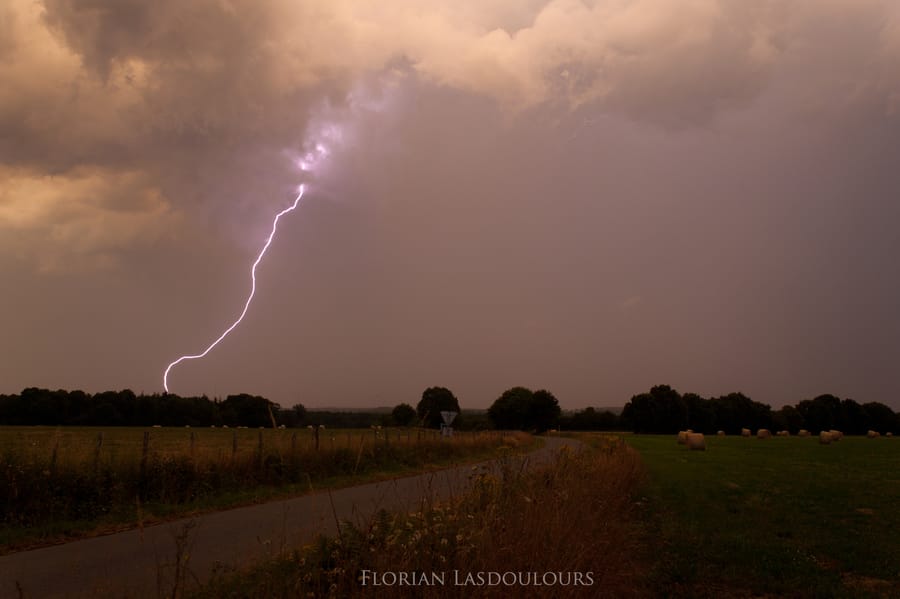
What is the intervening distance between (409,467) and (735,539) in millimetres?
16686

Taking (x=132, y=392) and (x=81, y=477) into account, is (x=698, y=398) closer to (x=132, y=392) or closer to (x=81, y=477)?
(x=132, y=392)

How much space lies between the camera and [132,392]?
88875mm

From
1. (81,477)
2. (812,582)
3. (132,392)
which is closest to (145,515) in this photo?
(81,477)

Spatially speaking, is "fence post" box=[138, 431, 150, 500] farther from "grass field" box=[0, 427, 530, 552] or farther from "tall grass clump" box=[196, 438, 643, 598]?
"tall grass clump" box=[196, 438, 643, 598]

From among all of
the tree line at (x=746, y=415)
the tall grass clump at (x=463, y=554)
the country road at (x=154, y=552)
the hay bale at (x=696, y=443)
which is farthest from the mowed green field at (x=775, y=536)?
the tree line at (x=746, y=415)

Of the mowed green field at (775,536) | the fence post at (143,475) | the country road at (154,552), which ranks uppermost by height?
the fence post at (143,475)

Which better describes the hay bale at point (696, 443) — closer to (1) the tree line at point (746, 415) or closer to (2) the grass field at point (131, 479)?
(2) the grass field at point (131, 479)

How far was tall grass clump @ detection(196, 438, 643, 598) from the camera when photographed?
443cm

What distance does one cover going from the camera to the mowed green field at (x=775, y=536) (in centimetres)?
743

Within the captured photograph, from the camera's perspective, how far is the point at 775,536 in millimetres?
10297

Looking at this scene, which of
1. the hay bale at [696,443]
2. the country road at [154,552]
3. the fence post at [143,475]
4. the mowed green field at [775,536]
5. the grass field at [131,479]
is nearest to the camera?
the country road at [154,552]

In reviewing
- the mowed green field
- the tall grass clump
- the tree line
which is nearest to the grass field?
the tall grass clump

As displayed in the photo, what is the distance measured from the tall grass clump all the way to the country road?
301mm

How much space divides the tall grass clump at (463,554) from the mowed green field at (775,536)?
5.25ft
